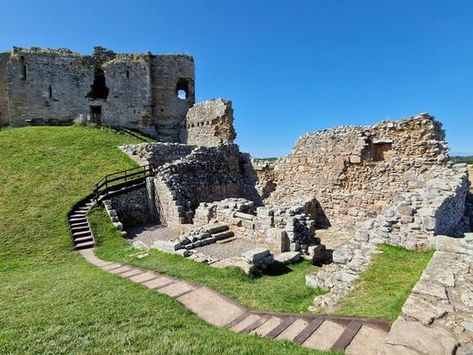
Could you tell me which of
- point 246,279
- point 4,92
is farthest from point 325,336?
point 4,92

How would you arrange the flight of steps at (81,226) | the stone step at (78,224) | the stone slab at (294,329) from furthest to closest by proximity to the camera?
the stone step at (78,224) → the flight of steps at (81,226) → the stone slab at (294,329)

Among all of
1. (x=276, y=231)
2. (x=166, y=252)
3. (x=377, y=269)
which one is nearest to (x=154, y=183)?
(x=166, y=252)

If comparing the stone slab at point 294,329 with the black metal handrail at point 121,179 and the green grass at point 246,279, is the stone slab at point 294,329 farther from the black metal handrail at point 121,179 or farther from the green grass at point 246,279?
the black metal handrail at point 121,179

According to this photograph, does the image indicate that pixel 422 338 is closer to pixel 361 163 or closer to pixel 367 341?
pixel 367 341

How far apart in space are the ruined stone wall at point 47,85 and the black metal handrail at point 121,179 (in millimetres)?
18525

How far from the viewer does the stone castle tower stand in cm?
3234

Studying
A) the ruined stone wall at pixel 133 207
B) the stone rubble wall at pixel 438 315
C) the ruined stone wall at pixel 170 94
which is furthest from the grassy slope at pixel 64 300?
the ruined stone wall at pixel 170 94

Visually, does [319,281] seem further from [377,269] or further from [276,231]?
[276,231]

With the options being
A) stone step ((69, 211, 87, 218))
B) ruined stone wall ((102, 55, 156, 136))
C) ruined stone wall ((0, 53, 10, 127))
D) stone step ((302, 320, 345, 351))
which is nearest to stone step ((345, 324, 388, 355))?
stone step ((302, 320, 345, 351))

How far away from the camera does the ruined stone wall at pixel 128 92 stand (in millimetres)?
34656

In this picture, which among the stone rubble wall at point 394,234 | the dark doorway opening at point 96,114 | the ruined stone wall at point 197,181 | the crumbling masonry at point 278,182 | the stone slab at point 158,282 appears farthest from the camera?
the dark doorway opening at point 96,114

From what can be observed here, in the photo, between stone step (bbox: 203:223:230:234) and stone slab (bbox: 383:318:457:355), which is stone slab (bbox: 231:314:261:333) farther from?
stone step (bbox: 203:223:230:234)

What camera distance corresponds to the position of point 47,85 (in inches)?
1296

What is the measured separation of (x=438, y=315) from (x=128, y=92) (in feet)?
119
